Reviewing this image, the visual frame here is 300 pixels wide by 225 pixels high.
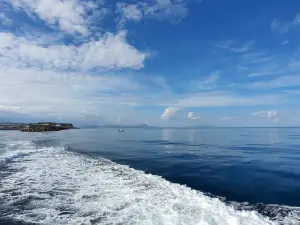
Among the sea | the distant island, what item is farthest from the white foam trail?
the distant island

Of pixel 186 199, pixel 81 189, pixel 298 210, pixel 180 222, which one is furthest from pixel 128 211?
pixel 298 210

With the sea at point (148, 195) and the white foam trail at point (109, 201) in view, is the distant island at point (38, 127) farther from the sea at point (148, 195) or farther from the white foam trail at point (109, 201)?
the white foam trail at point (109, 201)

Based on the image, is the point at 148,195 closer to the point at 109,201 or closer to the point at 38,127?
the point at 109,201

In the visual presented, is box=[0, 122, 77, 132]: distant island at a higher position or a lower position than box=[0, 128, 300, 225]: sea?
higher

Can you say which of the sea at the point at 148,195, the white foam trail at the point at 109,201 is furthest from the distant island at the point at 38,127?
the white foam trail at the point at 109,201

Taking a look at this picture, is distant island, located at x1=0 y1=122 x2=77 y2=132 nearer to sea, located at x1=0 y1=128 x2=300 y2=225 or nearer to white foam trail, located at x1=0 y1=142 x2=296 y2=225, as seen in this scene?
sea, located at x1=0 y1=128 x2=300 y2=225

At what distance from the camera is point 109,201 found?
1118cm

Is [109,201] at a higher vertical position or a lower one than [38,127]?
lower

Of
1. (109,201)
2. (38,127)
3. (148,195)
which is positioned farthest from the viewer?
(38,127)

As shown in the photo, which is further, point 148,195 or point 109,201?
point 148,195

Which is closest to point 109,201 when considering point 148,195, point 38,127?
point 148,195

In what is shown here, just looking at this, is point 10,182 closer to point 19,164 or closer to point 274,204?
point 19,164

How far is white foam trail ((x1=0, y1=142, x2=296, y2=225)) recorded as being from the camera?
909cm

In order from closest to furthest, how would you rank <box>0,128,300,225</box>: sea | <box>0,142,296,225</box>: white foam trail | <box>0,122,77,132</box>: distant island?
<box>0,142,296,225</box>: white foam trail, <box>0,128,300,225</box>: sea, <box>0,122,77,132</box>: distant island
